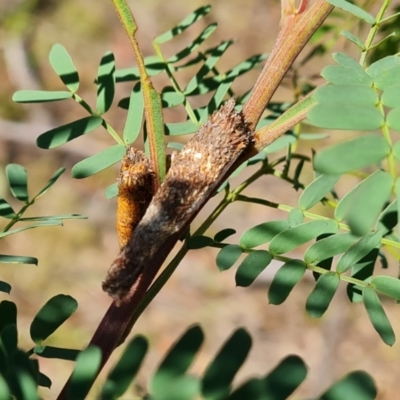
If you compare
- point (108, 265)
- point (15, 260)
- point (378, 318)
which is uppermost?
point (15, 260)

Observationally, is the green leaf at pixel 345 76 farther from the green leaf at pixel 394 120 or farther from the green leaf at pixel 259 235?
the green leaf at pixel 259 235

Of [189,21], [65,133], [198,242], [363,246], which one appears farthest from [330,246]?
[189,21]

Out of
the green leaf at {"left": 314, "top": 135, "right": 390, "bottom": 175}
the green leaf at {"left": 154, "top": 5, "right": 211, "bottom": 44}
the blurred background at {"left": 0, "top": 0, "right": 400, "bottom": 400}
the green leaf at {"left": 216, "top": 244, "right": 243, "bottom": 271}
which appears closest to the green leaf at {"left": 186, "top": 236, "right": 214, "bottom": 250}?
the green leaf at {"left": 216, "top": 244, "right": 243, "bottom": 271}

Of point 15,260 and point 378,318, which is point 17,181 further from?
point 378,318

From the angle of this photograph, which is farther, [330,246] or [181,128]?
[181,128]

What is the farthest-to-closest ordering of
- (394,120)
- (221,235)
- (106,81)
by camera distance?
(106,81) < (221,235) < (394,120)

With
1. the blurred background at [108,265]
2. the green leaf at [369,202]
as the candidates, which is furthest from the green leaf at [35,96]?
the blurred background at [108,265]

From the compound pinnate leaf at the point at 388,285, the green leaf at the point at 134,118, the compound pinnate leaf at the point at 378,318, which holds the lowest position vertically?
the compound pinnate leaf at the point at 378,318

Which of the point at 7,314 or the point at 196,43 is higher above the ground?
the point at 196,43
